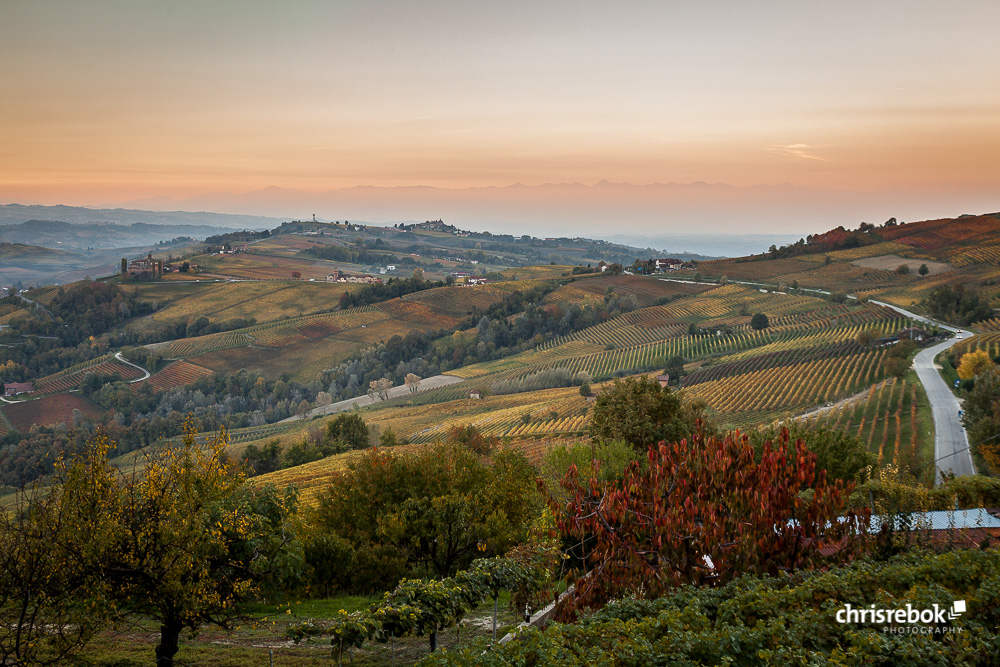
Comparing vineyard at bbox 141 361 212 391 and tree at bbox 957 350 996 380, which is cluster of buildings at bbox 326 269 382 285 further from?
tree at bbox 957 350 996 380

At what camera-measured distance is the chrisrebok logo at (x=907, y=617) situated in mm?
8469

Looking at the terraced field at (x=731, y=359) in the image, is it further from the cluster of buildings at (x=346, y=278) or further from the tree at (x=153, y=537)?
the cluster of buildings at (x=346, y=278)

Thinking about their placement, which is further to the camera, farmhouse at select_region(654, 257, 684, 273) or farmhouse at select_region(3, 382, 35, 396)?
farmhouse at select_region(654, 257, 684, 273)

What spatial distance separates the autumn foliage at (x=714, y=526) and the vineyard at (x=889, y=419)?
27503mm

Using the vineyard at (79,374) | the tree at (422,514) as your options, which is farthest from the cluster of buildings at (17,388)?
the tree at (422,514)

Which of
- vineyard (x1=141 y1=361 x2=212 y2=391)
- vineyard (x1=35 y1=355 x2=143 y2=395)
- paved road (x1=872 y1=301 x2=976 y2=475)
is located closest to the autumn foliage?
paved road (x1=872 y1=301 x2=976 y2=475)

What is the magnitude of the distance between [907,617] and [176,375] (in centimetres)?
12331

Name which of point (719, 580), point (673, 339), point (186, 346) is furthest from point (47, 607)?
point (186, 346)

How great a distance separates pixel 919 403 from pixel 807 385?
12714 mm

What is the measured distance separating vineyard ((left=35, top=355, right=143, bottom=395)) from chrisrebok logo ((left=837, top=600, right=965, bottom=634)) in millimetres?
128424

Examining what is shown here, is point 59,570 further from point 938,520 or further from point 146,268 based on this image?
point 146,268

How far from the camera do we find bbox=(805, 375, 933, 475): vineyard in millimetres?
41188

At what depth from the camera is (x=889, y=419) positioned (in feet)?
158

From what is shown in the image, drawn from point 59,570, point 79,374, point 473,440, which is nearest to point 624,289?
point 473,440
